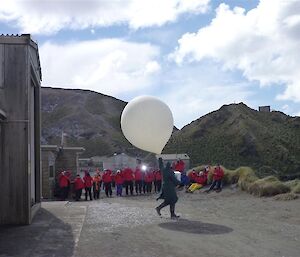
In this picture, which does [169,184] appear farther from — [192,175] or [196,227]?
[192,175]

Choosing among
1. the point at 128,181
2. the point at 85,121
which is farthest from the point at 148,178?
the point at 85,121

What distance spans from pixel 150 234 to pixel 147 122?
2617mm

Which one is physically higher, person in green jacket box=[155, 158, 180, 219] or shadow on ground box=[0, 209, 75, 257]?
person in green jacket box=[155, 158, 180, 219]

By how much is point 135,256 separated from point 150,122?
12.7 feet

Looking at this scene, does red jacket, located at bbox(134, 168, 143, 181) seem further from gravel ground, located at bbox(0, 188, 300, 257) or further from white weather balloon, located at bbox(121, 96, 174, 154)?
white weather balloon, located at bbox(121, 96, 174, 154)

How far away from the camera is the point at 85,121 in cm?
9206

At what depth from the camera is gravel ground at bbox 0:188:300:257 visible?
32.5 feet

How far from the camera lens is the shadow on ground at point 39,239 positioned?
9.53m

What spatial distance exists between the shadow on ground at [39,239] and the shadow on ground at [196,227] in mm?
2556

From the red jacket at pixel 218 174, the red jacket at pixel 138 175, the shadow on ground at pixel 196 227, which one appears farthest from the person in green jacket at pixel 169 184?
the red jacket at pixel 138 175

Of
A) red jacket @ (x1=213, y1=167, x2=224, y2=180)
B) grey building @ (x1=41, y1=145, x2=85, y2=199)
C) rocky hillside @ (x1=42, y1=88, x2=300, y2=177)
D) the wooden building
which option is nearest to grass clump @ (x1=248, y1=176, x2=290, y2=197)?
red jacket @ (x1=213, y1=167, x2=224, y2=180)

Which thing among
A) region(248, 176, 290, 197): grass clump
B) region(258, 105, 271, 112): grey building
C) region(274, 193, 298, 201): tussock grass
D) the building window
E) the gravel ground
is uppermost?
region(258, 105, 271, 112): grey building

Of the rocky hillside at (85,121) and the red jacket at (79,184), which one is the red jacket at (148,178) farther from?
the rocky hillside at (85,121)

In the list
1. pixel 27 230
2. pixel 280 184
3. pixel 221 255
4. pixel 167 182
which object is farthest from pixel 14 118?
pixel 280 184
